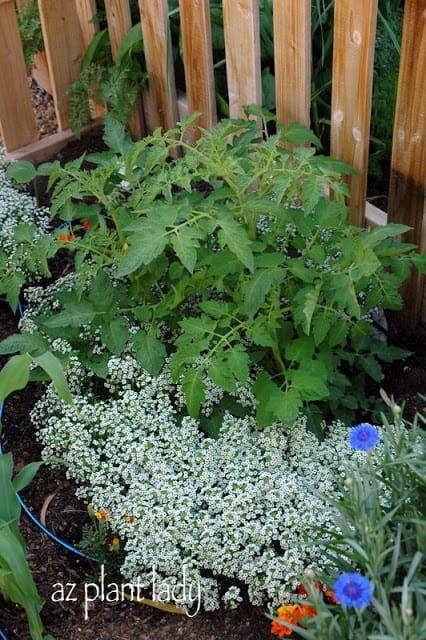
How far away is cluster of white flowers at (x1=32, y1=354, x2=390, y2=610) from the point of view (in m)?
2.55

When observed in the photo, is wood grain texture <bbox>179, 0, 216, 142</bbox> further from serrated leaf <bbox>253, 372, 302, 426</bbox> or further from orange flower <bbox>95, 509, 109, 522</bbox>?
orange flower <bbox>95, 509, 109, 522</bbox>

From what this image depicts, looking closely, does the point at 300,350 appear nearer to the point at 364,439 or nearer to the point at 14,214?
the point at 364,439

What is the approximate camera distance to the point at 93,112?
4469 mm

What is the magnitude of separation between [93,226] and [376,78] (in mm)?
1506

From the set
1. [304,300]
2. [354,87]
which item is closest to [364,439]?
[304,300]

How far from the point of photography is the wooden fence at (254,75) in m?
2.86

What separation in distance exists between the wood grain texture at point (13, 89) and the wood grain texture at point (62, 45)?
0.14 metres

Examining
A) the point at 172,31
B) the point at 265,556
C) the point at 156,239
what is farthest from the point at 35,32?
the point at 265,556

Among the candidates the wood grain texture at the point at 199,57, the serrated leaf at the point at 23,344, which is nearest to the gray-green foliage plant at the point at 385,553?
the serrated leaf at the point at 23,344

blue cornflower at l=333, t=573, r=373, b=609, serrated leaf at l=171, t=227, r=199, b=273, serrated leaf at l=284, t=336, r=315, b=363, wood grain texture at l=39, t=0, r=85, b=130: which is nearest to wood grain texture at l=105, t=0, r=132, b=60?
wood grain texture at l=39, t=0, r=85, b=130

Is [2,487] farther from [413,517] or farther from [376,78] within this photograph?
[376,78]

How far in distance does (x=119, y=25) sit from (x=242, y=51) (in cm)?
97

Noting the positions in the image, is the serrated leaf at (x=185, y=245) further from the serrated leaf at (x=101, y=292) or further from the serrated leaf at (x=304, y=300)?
the serrated leaf at (x=101, y=292)

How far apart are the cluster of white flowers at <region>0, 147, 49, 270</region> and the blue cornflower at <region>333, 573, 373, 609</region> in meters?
2.36
